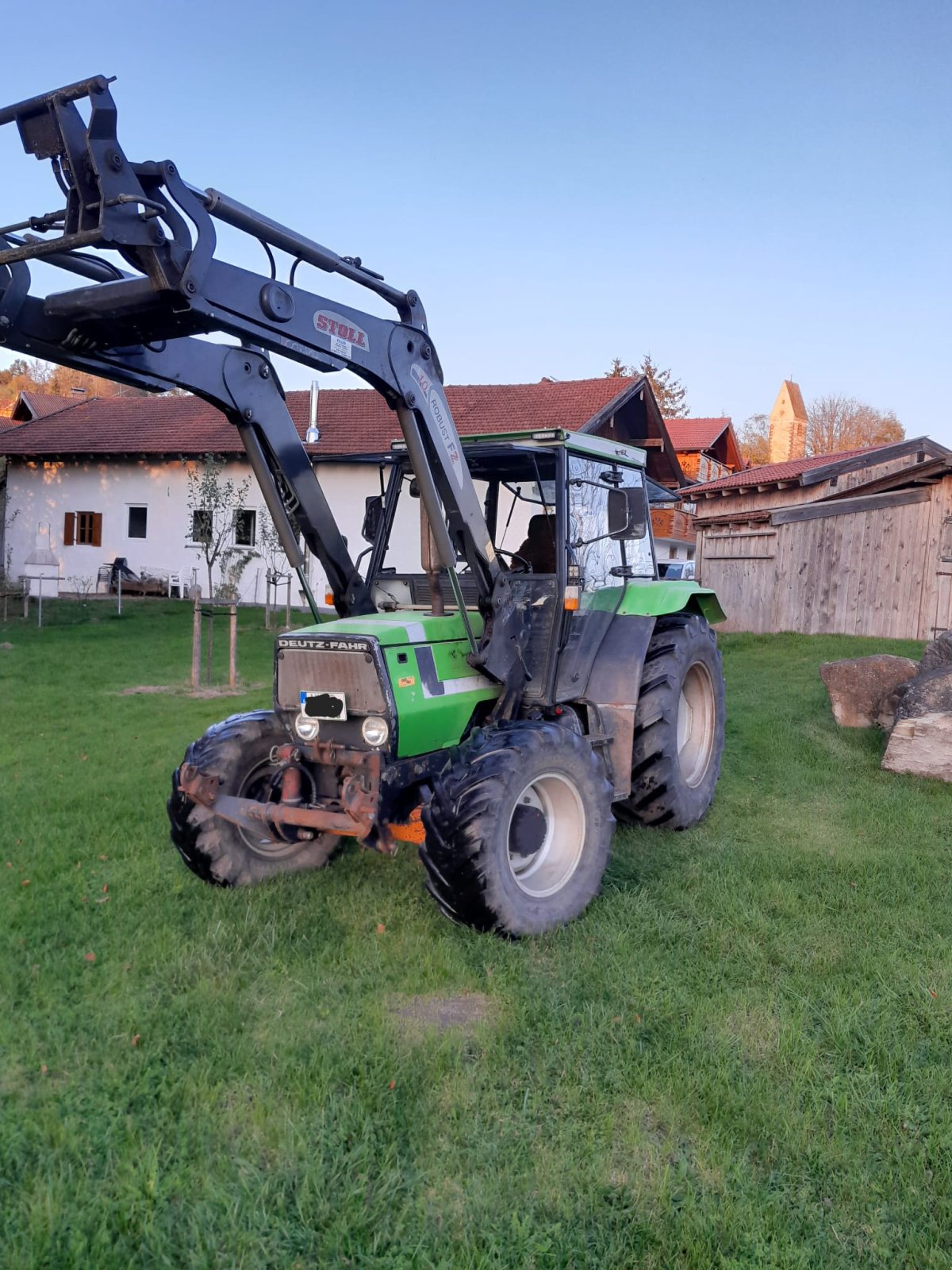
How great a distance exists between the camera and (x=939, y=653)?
8.95m

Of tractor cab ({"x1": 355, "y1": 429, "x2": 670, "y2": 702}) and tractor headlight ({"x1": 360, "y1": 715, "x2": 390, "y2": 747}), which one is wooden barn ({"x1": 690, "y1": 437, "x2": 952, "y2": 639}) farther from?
tractor headlight ({"x1": 360, "y1": 715, "x2": 390, "y2": 747})

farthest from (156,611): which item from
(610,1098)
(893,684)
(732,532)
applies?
(610,1098)

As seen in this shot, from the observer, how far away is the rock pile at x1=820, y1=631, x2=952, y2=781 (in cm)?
718

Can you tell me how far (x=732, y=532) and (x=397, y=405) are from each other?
46.9 feet

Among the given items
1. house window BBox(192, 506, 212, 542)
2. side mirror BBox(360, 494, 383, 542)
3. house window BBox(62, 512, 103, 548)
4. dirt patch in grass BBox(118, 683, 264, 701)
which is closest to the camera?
side mirror BBox(360, 494, 383, 542)

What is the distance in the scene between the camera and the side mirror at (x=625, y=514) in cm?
521

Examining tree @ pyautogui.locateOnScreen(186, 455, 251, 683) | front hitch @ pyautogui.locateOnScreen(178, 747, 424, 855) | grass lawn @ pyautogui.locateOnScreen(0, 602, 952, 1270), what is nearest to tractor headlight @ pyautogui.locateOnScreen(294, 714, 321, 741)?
front hitch @ pyautogui.locateOnScreen(178, 747, 424, 855)

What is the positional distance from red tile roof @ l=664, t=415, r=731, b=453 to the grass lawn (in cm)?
3075

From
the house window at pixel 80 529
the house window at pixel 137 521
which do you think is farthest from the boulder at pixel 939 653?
the house window at pixel 80 529

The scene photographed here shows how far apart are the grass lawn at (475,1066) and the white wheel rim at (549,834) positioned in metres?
0.33

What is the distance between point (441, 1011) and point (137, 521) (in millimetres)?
24620

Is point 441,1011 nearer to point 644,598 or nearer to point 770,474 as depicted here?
point 644,598

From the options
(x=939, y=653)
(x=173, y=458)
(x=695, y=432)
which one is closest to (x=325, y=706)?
(x=939, y=653)

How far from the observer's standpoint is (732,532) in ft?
58.4
